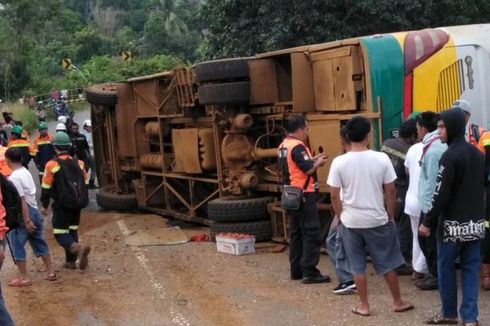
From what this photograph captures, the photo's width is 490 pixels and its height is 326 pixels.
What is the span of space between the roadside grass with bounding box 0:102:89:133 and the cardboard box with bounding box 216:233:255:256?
90.0ft

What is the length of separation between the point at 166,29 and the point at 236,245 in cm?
5730

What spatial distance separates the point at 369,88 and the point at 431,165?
1746mm

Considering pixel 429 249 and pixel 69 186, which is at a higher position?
pixel 69 186

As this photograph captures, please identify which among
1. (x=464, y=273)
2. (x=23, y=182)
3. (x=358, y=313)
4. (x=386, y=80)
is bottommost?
(x=358, y=313)

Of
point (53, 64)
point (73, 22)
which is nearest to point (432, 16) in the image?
point (53, 64)

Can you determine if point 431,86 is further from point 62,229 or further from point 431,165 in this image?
point 62,229

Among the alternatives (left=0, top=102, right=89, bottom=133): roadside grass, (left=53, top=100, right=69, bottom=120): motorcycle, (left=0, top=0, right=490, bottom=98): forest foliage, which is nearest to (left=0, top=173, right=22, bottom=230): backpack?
(left=0, top=0, right=490, bottom=98): forest foliage

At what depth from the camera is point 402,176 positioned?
816 centimetres

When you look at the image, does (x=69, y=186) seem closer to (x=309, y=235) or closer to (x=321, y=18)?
(x=309, y=235)

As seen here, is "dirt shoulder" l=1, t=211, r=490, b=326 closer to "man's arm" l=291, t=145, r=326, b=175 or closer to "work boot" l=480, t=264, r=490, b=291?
"work boot" l=480, t=264, r=490, b=291

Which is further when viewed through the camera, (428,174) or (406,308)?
(428,174)

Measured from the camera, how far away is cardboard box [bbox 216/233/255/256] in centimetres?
989

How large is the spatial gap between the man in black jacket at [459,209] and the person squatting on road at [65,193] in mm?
4442

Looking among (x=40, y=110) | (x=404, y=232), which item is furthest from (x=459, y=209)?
(x=40, y=110)
